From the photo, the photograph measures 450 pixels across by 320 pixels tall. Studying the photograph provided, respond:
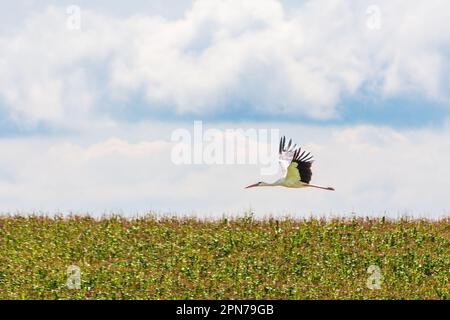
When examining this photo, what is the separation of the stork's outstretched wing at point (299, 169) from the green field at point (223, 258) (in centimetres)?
245

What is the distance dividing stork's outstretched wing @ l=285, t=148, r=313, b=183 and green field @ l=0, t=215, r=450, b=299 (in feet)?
8.03

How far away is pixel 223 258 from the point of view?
2958 cm

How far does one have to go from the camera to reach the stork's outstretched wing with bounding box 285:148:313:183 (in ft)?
89.8

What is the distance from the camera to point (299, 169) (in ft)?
89.9

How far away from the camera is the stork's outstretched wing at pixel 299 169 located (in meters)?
27.4

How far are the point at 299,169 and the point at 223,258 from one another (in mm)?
3636

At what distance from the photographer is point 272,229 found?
31750mm

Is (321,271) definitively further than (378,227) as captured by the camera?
No

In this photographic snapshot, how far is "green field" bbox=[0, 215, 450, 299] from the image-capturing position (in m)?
26.8

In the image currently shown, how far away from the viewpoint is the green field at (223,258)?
26.8m
